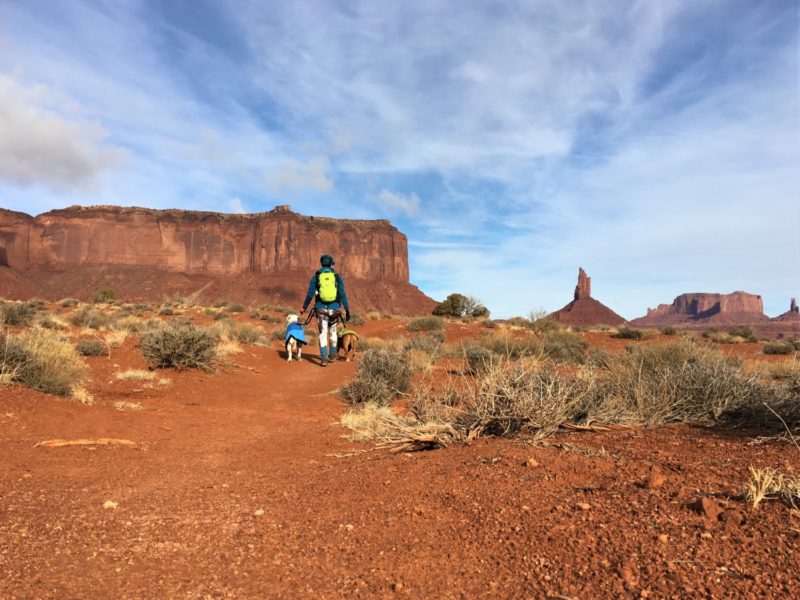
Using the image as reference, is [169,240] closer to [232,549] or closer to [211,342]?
[211,342]

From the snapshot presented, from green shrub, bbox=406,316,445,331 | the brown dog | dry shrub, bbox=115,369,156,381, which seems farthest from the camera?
green shrub, bbox=406,316,445,331

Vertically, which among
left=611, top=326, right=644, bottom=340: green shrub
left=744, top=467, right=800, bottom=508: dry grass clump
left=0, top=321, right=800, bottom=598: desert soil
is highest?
left=611, top=326, right=644, bottom=340: green shrub

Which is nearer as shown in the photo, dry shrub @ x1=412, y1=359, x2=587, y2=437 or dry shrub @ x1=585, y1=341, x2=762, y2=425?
dry shrub @ x1=412, y1=359, x2=587, y2=437

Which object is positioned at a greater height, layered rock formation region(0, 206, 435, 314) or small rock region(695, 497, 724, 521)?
layered rock formation region(0, 206, 435, 314)

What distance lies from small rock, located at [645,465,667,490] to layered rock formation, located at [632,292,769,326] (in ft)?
465

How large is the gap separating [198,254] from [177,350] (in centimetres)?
9600

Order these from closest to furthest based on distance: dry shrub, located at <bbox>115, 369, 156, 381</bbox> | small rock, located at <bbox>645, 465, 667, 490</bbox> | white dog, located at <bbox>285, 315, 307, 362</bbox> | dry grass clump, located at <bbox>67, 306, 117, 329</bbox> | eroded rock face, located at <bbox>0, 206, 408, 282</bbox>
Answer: small rock, located at <bbox>645, 465, 667, 490</bbox>, dry shrub, located at <bbox>115, 369, 156, 381</bbox>, white dog, located at <bbox>285, 315, 307, 362</bbox>, dry grass clump, located at <bbox>67, 306, 117, 329</bbox>, eroded rock face, located at <bbox>0, 206, 408, 282</bbox>

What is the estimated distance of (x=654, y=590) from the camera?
1874mm

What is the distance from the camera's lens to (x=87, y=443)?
481cm

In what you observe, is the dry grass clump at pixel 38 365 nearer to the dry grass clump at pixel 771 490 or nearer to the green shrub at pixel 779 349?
the dry grass clump at pixel 771 490

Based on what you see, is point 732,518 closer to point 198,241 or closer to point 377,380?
point 377,380

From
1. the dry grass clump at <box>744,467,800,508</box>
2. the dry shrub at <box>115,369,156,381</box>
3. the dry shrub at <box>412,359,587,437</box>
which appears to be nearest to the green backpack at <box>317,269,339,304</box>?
the dry shrub at <box>115,369,156,381</box>

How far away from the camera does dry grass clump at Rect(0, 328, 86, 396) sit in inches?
259

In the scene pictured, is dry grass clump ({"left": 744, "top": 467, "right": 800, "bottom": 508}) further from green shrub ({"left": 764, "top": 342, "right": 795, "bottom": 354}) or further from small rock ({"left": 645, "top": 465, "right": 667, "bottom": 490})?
green shrub ({"left": 764, "top": 342, "right": 795, "bottom": 354})
